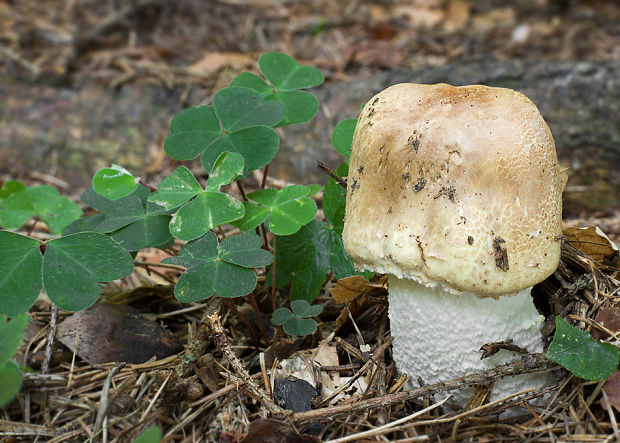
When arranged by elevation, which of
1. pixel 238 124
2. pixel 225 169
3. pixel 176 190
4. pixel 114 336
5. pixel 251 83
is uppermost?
pixel 251 83

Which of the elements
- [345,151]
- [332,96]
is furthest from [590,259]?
[332,96]

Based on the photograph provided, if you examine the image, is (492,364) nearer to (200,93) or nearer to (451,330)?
(451,330)

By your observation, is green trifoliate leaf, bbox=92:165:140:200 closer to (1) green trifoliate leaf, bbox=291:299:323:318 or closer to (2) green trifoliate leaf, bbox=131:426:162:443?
(1) green trifoliate leaf, bbox=291:299:323:318

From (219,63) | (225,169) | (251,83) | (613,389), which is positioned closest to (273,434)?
(225,169)

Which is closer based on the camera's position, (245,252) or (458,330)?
(458,330)

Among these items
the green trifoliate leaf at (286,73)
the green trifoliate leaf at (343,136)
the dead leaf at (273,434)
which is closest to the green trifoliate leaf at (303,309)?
the dead leaf at (273,434)

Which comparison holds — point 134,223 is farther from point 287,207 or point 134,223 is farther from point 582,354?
point 582,354
